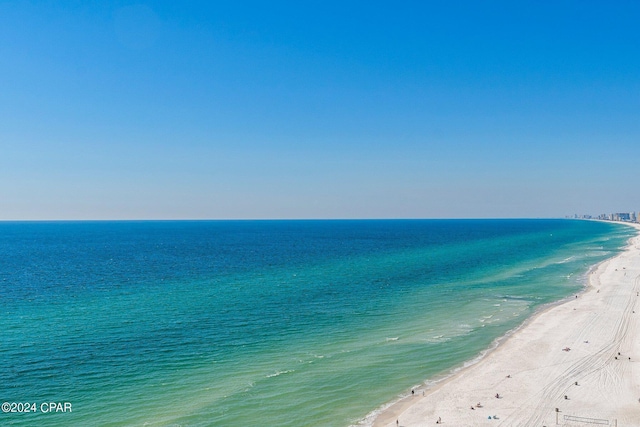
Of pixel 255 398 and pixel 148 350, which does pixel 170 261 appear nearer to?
pixel 148 350

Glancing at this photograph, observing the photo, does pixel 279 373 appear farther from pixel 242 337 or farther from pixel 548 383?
pixel 548 383

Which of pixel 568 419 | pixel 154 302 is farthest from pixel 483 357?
pixel 154 302

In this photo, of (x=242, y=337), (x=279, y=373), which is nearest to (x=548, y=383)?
(x=279, y=373)

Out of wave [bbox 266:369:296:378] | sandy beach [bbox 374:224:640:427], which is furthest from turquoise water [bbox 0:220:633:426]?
sandy beach [bbox 374:224:640:427]

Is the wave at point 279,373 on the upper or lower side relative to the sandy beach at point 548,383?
upper

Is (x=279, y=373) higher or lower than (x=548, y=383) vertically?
higher

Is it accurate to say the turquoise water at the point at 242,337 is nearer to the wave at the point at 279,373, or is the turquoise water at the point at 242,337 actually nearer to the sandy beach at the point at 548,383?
A: the wave at the point at 279,373

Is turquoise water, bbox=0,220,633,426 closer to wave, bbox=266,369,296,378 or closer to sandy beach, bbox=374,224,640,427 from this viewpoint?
wave, bbox=266,369,296,378

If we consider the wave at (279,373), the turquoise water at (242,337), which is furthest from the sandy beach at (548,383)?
the wave at (279,373)

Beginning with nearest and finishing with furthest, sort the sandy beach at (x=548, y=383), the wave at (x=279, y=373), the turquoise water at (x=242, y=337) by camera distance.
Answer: the sandy beach at (x=548, y=383) < the turquoise water at (x=242, y=337) < the wave at (x=279, y=373)
